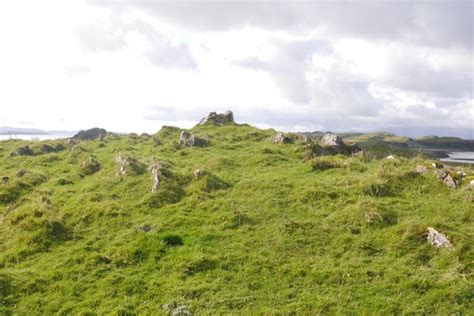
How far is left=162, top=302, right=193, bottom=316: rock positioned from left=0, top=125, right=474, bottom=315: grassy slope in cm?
24

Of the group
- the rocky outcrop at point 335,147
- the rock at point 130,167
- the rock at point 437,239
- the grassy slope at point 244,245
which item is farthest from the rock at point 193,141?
the rock at point 437,239

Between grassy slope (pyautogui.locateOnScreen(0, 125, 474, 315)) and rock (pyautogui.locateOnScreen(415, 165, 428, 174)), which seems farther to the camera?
rock (pyautogui.locateOnScreen(415, 165, 428, 174))

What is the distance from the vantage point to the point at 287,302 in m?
13.2

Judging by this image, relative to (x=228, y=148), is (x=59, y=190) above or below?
below

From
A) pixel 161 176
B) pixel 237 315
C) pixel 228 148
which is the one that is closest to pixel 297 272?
pixel 237 315

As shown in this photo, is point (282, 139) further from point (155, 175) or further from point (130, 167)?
point (155, 175)

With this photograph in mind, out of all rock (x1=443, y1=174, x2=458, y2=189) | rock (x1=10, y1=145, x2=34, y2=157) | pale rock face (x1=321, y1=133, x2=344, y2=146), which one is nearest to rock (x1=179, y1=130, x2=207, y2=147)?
pale rock face (x1=321, y1=133, x2=344, y2=146)

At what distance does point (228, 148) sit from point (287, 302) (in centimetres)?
2731

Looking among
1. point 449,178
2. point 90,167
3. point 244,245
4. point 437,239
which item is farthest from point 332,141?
point 90,167

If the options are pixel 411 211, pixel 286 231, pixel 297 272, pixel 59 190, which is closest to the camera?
pixel 297 272

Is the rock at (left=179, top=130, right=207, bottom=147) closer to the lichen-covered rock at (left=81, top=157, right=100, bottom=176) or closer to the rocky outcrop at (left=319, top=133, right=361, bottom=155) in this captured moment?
the lichen-covered rock at (left=81, top=157, right=100, bottom=176)

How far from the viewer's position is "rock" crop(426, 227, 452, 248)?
15.5 metres

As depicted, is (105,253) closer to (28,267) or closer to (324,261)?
(28,267)

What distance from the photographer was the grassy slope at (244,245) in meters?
13.5
